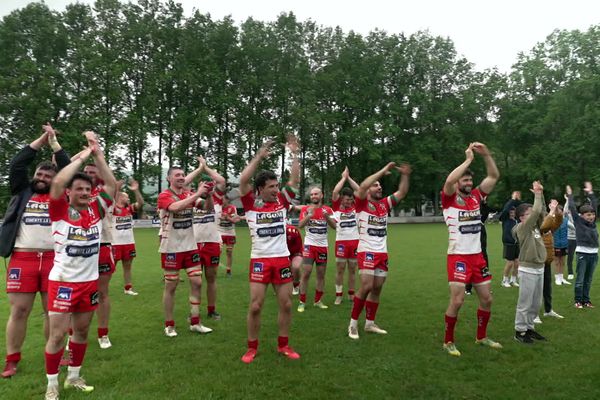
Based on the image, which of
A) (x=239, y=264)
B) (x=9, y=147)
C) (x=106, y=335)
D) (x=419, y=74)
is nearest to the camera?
(x=106, y=335)

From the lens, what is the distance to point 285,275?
6.14 metres

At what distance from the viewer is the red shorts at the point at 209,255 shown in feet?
27.5

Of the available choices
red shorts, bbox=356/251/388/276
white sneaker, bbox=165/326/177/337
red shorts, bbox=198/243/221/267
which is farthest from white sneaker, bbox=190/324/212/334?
red shorts, bbox=356/251/388/276

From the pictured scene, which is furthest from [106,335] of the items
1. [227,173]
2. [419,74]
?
[419,74]

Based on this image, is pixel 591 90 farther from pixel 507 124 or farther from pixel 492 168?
pixel 492 168

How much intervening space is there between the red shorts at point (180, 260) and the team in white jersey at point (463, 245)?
4.26 meters

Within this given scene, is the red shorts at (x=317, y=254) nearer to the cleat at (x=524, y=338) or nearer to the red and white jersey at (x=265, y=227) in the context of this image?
the red and white jersey at (x=265, y=227)

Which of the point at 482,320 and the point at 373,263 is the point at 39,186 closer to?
the point at 373,263

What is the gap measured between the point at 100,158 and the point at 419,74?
51612 mm

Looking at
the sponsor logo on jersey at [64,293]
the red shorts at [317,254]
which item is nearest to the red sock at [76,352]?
the sponsor logo on jersey at [64,293]

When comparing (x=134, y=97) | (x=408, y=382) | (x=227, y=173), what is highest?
(x=134, y=97)

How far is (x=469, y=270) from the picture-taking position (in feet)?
21.1

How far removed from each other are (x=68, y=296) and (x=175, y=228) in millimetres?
2611

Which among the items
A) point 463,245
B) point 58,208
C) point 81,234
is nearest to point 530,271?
point 463,245
